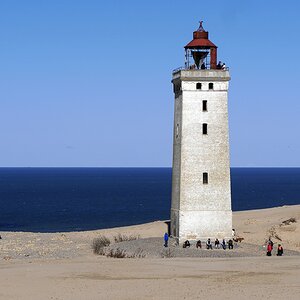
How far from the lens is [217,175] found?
5297 cm

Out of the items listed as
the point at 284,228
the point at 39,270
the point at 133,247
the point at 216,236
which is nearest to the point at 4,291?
the point at 39,270

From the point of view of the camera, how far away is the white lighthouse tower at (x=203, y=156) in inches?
2077

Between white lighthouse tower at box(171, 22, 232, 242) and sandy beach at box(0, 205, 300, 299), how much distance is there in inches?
121

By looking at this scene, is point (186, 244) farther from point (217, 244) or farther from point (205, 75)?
point (205, 75)

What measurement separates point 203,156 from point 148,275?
16.8m

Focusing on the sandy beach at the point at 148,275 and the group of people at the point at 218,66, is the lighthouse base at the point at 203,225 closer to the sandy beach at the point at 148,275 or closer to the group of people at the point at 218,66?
the sandy beach at the point at 148,275

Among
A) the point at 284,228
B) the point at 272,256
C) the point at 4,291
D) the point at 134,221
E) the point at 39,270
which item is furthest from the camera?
the point at 134,221

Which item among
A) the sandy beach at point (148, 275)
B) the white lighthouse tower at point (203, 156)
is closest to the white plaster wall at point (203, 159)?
the white lighthouse tower at point (203, 156)

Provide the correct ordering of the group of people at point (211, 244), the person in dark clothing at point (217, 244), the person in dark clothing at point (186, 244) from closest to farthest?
the group of people at point (211, 244) → the person in dark clothing at point (217, 244) → the person in dark clothing at point (186, 244)

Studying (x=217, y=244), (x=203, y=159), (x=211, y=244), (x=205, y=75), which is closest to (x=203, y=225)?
(x=211, y=244)

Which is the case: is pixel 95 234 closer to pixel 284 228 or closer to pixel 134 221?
pixel 284 228

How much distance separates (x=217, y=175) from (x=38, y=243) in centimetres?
1579

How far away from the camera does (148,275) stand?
37531 millimetres

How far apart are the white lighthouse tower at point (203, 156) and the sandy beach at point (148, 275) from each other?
3065mm
